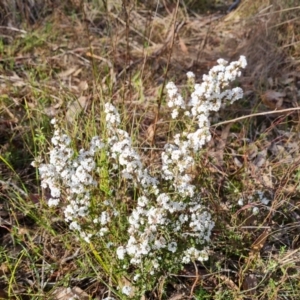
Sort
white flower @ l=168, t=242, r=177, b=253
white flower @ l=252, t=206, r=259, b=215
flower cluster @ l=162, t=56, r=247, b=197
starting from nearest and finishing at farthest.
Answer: flower cluster @ l=162, t=56, r=247, b=197, white flower @ l=168, t=242, r=177, b=253, white flower @ l=252, t=206, r=259, b=215

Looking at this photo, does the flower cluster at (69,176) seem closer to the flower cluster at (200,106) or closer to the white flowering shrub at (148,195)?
the white flowering shrub at (148,195)

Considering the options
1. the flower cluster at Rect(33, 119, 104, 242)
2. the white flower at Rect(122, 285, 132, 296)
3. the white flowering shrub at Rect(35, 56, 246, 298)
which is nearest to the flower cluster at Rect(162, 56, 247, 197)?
the white flowering shrub at Rect(35, 56, 246, 298)

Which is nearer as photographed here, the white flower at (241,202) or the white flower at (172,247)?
the white flower at (172,247)

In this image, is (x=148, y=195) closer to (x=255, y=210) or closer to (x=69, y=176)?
(x=69, y=176)

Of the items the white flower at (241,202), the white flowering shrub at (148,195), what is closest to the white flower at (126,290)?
the white flowering shrub at (148,195)

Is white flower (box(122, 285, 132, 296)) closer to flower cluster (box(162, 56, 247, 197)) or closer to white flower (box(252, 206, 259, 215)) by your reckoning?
flower cluster (box(162, 56, 247, 197))

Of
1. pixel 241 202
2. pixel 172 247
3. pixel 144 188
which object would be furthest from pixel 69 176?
pixel 241 202

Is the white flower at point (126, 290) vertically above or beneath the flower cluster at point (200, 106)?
beneath

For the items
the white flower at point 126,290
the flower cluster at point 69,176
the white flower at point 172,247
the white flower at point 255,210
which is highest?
the flower cluster at point 69,176
